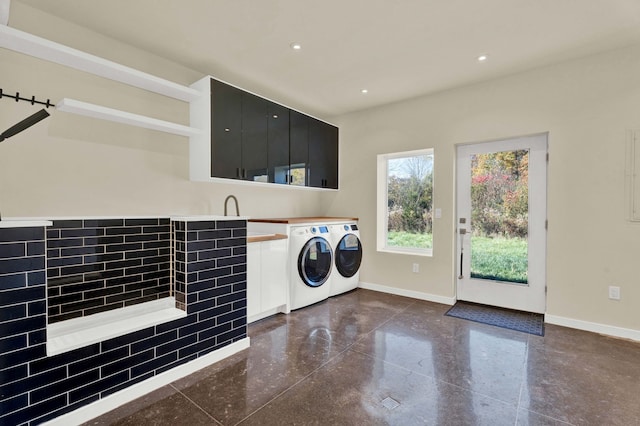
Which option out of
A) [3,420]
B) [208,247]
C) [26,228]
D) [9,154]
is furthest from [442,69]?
[3,420]

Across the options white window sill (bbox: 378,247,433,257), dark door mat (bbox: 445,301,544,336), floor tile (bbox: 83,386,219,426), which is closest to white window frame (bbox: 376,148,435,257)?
white window sill (bbox: 378,247,433,257)

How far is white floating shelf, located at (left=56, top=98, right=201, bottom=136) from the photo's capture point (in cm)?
213

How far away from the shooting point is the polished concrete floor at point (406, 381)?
1.67m

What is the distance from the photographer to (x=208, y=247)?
7.26 feet

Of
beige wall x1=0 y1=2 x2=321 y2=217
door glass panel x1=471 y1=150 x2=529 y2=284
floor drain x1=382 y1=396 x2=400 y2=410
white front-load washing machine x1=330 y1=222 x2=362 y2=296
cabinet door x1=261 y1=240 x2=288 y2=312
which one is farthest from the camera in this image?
white front-load washing machine x1=330 y1=222 x2=362 y2=296

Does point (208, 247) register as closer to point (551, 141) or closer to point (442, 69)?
point (442, 69)

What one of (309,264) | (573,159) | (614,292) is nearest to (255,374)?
(309,264)

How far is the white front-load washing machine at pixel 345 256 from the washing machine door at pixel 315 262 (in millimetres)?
181

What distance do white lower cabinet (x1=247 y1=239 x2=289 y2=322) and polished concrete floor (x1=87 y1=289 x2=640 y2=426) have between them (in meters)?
0.20

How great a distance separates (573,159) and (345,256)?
2.55 m

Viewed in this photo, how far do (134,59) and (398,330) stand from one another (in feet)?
11.0

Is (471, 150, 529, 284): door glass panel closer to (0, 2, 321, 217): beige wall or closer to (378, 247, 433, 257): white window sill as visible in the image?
(378, 247, 433, 257): white window sill

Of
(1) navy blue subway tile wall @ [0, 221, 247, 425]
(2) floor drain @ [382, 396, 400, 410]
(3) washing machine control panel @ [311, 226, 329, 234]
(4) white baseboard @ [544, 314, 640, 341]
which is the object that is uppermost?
(3) washing machine control panel @ [311, 226, 329, 234]

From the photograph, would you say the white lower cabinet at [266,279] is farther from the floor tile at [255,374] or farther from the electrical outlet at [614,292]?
the electrical outlet at [614,292]
